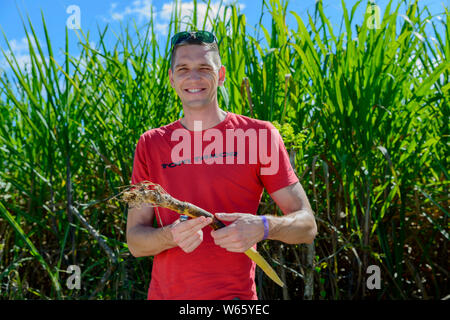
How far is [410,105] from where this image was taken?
1.40 meters

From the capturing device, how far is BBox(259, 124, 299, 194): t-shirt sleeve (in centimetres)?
105

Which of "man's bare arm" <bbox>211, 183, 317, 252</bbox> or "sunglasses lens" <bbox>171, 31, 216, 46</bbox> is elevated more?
"sunglasses lens" <bbox>171, 31, 216, 46</bbox>

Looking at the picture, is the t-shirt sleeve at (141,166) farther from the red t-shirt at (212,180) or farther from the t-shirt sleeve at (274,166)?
the t-shirt sleeve at (274,166)

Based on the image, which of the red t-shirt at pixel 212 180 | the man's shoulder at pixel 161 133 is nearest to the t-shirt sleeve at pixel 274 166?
the red t-shirt at pixel 212 180

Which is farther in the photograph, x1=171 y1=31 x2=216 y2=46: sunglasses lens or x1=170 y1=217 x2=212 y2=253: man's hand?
x1=171 y1=31 x2=216 y2=46: sunglasses lens

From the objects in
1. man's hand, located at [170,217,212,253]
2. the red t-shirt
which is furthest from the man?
man's hand, located at [170,217,212,253]

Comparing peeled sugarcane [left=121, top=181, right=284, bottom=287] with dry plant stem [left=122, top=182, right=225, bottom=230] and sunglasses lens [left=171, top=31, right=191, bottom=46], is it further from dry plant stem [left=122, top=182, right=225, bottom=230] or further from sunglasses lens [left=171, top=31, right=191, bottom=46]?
sunglasses lens [left=171, top=31, right=191, bottom=46]

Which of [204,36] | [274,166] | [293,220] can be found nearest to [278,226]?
[293,220]

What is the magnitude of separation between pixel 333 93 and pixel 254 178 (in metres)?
0.48

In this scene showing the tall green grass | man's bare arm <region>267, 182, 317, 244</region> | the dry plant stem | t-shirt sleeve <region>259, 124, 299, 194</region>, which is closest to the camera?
the dry plant stem

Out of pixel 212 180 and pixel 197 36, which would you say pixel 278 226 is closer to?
pixel 212 180

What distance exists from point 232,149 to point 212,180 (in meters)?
0.09

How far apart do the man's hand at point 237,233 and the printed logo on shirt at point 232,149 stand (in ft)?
0.80
